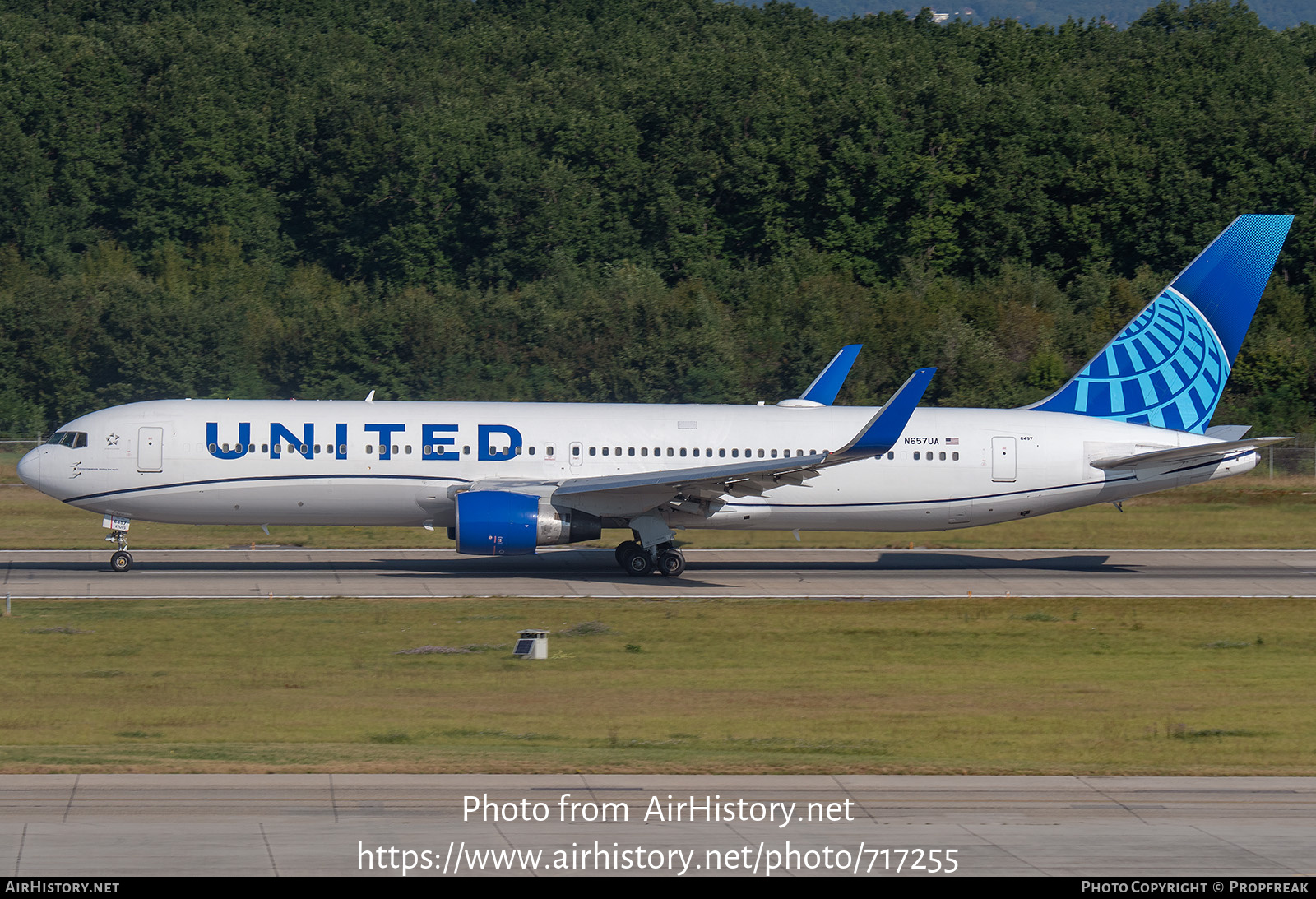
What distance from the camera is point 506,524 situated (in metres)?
31.9

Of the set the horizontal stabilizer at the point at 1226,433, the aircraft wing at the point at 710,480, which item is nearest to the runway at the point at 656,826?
the aircraft wing at the point at 710,480

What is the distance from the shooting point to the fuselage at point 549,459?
1316 inches

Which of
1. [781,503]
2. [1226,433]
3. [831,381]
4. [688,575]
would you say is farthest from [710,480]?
[1226,433]

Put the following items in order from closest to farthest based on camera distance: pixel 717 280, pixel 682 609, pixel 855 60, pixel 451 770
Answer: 1. pixel 451 770
2. pixel 682 609
3. pixel 717 280
4. pixel 855 60

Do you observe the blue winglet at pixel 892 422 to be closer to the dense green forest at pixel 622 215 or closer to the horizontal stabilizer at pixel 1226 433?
the horizontal stabilizer at pixel 1226 433

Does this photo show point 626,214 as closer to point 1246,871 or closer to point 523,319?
point 523,319

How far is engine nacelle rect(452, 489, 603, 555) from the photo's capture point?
104 ft

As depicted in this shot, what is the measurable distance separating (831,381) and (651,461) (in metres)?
7.64

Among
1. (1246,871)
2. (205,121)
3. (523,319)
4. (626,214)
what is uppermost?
(205,121)

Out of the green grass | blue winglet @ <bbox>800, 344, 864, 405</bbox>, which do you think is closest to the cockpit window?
the green grass

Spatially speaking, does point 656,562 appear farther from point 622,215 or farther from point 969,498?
point 622,215

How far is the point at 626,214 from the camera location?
89.9m

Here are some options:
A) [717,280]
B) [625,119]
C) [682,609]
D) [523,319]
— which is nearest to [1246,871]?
[682,609]

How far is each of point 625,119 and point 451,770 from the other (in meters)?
81.7
